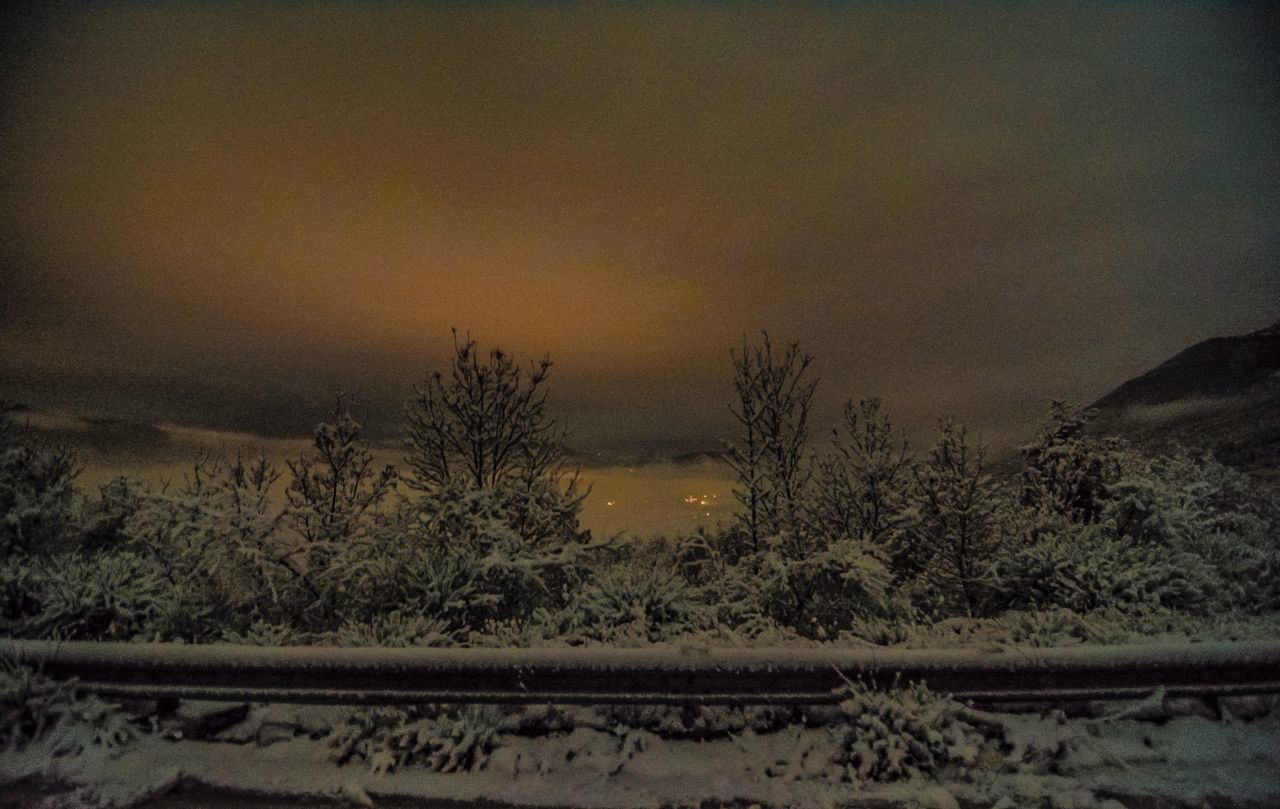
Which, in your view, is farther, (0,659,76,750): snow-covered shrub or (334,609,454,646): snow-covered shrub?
(334,609,454,646): snow-covered shrub

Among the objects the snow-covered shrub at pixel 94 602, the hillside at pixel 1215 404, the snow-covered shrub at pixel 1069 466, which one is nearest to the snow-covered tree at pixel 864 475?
the snow-covered shrub at pixel 1069 466

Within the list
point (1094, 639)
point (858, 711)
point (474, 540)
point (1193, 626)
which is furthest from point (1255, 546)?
point (474, 540)

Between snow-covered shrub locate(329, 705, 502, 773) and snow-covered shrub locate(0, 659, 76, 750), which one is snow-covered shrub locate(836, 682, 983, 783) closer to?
snow-covered shrub locate(329, 705, 502, 773)

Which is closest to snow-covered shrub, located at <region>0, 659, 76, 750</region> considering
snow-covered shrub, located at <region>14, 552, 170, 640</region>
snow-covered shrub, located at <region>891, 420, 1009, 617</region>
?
snow-covered shrub, located at <region>14, 552, 170, 640</region>

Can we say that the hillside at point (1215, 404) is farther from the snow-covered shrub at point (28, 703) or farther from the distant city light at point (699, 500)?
the snow-covered shrub at point (28, 703)

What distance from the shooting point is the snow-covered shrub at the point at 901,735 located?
178 inches

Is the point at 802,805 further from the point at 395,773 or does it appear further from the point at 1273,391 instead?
the point at 1273,391

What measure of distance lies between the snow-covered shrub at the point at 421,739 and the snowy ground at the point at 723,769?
10cm

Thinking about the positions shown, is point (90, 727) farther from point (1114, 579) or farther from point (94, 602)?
point (1114, 579)

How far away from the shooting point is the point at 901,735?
4.63 metres

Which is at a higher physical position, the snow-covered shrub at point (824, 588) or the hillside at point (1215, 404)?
the hillside at point (1215, 404)

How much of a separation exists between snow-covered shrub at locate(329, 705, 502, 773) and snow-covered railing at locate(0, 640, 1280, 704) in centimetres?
17

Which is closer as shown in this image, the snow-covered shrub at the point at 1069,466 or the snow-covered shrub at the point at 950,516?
the snow-covered shrub at the point at 950,516

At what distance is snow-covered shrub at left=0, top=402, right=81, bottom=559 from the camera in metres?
10.6
